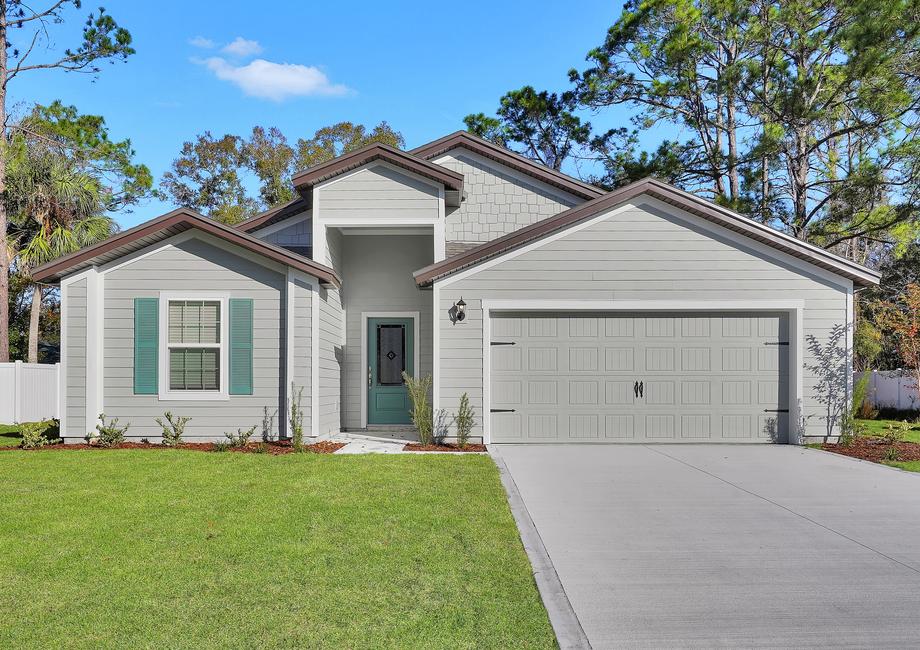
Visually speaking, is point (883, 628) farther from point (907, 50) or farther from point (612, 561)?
point (907, 50)

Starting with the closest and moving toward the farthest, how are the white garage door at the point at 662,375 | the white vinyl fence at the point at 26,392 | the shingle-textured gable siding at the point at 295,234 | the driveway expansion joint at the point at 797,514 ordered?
the driveway expansion joint at the point at 797,514, the white garage door at the point at 662,375, the shingle-textured gable siding at the point at 295,234, the white vinyl fence at the point at 26,392

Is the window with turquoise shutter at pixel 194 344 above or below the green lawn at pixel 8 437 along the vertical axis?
above

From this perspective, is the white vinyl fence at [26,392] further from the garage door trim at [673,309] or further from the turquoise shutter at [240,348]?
the garage door trim at [673,309]

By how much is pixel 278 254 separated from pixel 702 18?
1655cm

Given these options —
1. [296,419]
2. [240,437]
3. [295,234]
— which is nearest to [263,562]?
[296,419]

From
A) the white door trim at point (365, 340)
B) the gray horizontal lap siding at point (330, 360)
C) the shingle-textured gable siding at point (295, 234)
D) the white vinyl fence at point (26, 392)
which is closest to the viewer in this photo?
the gray horizontal lap siding at point (330, 360)

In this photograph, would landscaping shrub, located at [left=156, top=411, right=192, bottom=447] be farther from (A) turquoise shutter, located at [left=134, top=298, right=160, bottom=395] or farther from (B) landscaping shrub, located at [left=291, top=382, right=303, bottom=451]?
(B) landscaping shrub, located at [left=291, top=382, right=303, bottom=451]

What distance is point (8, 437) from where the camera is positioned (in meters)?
11.9

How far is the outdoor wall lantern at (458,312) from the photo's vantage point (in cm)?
1037

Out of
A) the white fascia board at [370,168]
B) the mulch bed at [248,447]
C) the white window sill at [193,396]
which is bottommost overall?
the mulch bed at [248,447]

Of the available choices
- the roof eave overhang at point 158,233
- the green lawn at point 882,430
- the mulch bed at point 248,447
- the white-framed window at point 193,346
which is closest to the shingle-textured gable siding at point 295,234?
the roof eave overhang at point 158,233

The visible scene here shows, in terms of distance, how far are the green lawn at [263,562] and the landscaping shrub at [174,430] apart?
2364mm

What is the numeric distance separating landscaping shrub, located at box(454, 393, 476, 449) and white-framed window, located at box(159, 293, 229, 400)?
3794 mm

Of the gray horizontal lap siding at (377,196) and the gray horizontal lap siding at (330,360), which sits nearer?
the gray horizontal lap siding at (330,360)
